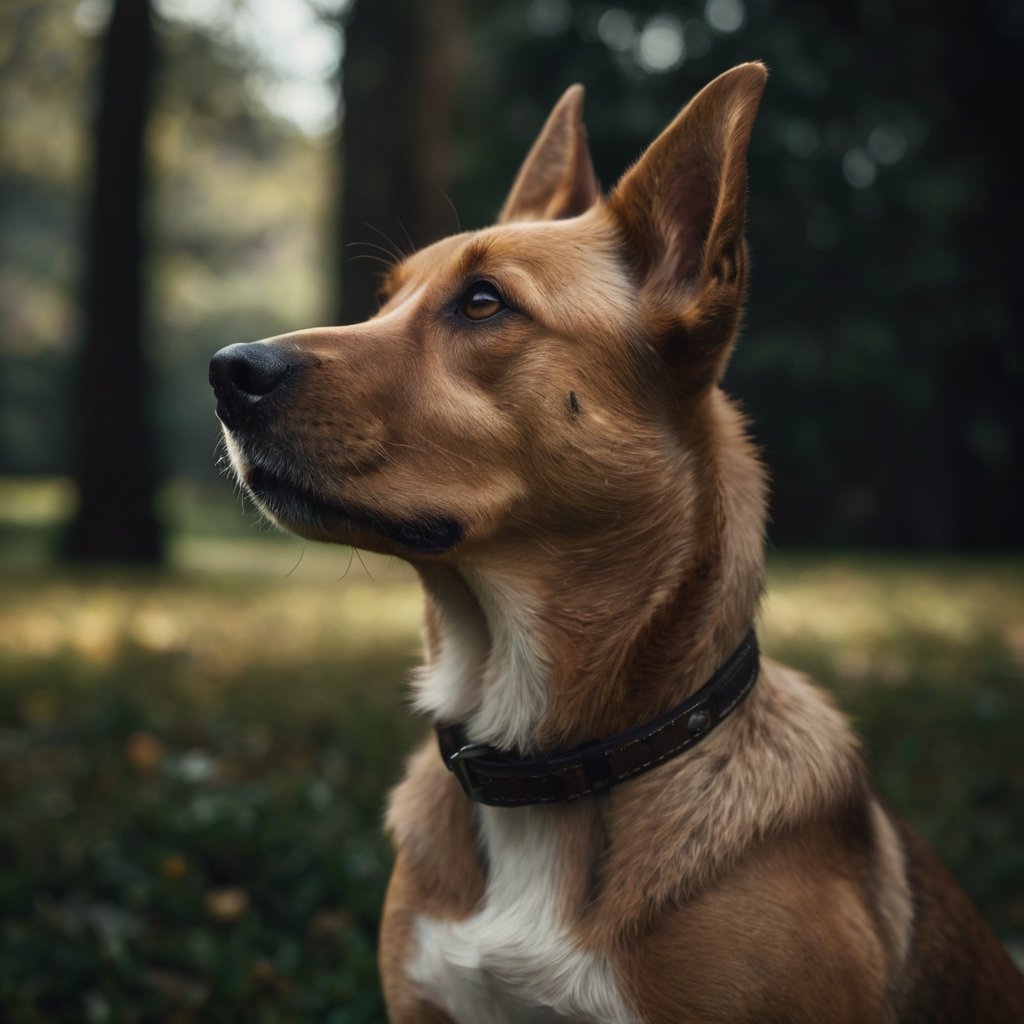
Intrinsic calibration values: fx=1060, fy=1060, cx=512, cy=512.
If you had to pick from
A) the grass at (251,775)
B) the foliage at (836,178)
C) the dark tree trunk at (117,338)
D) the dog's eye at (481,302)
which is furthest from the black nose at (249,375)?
the foliage at (836,178)

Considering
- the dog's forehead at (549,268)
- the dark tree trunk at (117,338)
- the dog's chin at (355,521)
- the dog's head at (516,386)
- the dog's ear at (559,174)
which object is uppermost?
the dog's ear at (559,174)

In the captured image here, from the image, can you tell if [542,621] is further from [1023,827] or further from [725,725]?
[1023,827]

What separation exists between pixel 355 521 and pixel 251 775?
8.86ft

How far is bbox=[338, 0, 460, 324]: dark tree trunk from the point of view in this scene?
11.1 metres

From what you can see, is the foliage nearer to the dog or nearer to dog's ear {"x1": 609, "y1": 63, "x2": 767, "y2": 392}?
dog's ear {"x1": 609, "y1": 63, "x2": 767, "y2": 392}

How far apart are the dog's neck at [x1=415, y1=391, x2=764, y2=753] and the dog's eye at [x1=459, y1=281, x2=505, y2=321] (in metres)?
0.58

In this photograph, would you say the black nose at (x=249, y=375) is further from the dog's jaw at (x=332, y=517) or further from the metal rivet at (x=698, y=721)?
the metal rivet at (x=698, y=721)

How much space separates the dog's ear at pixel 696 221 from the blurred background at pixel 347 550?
583mm

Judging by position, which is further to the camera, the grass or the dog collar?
the grass

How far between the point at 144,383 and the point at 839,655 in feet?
29.0

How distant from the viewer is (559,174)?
3.53 m

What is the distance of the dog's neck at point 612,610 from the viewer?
8.24 ft

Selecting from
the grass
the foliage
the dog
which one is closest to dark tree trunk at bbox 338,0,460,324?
the foliage

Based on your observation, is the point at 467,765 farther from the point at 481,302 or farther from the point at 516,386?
the point at 481,302
